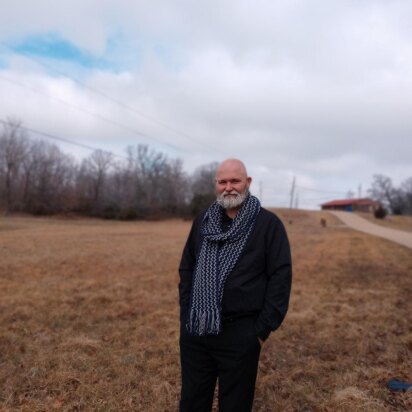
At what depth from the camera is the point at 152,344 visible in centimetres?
468

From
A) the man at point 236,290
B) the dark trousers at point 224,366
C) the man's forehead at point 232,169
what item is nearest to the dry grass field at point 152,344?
the dark trousers at point 224,366

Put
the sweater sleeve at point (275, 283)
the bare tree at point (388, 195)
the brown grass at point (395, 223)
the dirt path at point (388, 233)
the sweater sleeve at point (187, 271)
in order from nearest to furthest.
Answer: the sweater sleeve at point (275, 283) → the sweater sleeve at point (187, 271) → the dirt path at point (388, 233) → the brown grass at point (395, 223) → the bare tree at point (388, 195)

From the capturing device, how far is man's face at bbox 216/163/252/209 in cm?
241

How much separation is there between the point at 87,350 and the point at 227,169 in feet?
10.4

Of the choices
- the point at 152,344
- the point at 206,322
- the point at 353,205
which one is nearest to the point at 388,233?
the point at 152,344

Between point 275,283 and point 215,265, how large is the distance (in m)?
0.39

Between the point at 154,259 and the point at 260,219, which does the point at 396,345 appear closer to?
the point at 260,219

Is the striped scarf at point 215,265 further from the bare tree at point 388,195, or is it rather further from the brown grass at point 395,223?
the bare tree at point 388,195

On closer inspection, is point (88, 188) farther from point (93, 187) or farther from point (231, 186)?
point (231, 186)

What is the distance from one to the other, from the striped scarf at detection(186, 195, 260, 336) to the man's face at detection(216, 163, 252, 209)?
0.20 ft

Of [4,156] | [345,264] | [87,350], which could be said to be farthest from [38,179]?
[87,350]

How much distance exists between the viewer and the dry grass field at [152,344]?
3.37 metres

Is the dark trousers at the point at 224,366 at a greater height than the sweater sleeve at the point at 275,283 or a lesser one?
lesser

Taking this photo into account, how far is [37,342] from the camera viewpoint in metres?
4.59
